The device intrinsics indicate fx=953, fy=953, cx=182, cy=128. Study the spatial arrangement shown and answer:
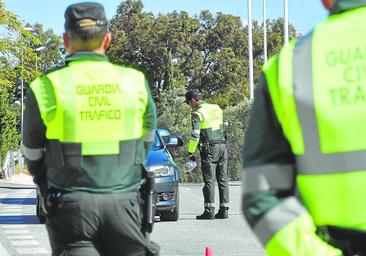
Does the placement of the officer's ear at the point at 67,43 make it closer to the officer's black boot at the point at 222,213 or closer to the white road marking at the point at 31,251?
the white road marking at the point at 31,251

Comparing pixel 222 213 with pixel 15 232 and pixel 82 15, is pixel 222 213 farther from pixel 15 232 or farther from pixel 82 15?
pixel 82 15

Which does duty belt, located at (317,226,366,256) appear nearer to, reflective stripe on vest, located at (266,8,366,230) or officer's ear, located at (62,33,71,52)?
reflective stripe on vest, located at (266,8,366,230)

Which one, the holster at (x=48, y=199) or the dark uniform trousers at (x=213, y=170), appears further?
the dark uniform trousers at (x=213, y=170)

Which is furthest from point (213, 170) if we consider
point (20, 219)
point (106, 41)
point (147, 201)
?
point (106, 41)

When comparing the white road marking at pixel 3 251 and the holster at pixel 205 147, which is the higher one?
the holster at pixel 205 147

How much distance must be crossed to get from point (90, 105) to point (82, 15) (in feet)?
1.41

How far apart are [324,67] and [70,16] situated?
224cm

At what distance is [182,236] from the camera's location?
12297 mm

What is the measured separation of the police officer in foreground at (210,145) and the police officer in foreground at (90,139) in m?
9.67

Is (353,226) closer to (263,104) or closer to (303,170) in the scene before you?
(303,170)

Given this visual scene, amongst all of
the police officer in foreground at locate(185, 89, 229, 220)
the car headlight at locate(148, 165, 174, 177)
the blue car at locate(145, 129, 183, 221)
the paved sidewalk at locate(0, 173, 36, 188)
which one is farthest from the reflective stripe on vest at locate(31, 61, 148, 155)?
the paved sidewalk at locate(0, 173, 36, 188)

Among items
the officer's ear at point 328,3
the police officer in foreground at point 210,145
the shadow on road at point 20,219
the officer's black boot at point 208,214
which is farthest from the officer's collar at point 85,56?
the shadow on road at point 20,219

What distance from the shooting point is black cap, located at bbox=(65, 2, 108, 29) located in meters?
4.52

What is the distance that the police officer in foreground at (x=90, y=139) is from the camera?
14.3ft
